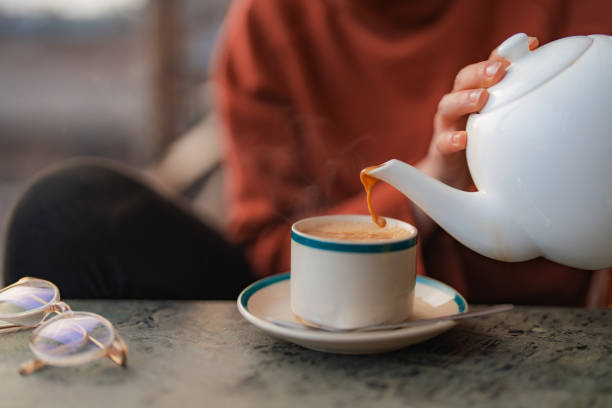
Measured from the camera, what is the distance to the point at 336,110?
0.99 meters

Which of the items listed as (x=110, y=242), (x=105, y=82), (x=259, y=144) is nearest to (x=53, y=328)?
(x=110, y=242)

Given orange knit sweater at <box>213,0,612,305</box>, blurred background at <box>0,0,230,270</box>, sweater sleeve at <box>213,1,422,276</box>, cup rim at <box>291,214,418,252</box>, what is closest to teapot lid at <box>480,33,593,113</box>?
cup rim at <box>291,214,418,252</box>

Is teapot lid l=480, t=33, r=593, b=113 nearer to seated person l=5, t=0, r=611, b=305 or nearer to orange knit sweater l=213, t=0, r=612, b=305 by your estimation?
seated person l=5, t=0, r=611, b=305

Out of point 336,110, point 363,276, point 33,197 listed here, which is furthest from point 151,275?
point 336,110

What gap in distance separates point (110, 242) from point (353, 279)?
0.38m

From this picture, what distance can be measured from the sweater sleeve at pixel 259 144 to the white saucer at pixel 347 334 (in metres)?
0.29

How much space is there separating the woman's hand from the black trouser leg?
36cm

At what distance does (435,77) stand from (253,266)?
43cm

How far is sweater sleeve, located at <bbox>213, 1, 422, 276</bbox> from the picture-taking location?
92 cm

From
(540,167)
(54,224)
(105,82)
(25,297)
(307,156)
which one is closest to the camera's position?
(540,167)

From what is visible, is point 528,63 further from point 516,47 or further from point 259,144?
point 259,144

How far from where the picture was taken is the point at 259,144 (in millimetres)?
982

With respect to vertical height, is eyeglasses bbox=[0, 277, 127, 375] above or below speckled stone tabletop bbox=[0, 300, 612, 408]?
above

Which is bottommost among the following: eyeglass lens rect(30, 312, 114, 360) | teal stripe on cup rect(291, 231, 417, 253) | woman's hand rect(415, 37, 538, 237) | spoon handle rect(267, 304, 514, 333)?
eyeglass lens rect(30, 312, 114, 360)
